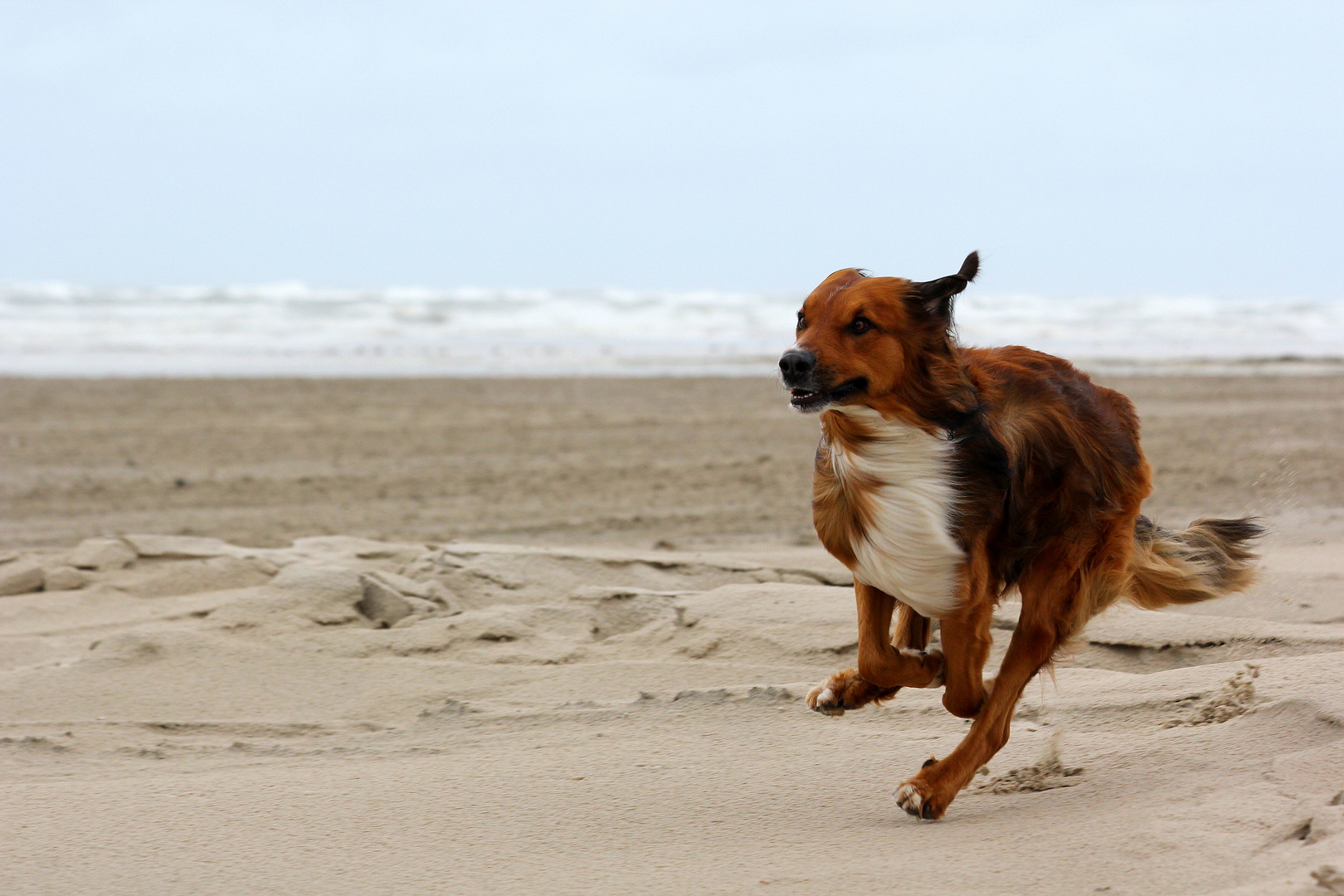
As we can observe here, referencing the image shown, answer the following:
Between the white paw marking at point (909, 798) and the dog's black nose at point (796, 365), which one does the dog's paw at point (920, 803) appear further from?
the dog's black nose at point (796, 365)

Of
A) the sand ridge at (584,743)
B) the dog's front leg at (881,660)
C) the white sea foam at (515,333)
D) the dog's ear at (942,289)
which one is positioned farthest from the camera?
the white sea foam at (515,333)

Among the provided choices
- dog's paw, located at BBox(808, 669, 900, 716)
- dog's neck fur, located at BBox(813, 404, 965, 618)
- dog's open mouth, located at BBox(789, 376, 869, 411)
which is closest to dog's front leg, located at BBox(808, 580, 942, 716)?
dog's paw, located at BBox(808, 669, 900, 716)

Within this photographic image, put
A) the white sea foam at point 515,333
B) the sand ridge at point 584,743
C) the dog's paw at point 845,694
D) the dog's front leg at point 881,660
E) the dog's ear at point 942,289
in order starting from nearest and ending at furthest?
the sand ridge at point 584,743 → the dog's ear at point 942,289 → the dog's front leg at point 881,660 → the dog's paw at point 845,694 → the white sea foam at point 515,333

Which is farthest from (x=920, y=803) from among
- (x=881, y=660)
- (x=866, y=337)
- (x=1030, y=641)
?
(x=866, y=337)

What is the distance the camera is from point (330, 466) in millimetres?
9781

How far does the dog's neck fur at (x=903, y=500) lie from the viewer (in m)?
2.93

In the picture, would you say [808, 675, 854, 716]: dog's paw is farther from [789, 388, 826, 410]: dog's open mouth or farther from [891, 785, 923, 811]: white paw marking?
[789, 388, 826, 410]: dog's open mouth

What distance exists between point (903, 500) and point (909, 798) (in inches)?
30.2

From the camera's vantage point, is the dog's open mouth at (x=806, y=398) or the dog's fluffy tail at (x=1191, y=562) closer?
the dog's open mouth at (x=806, y=398)

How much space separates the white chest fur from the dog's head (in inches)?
4.2

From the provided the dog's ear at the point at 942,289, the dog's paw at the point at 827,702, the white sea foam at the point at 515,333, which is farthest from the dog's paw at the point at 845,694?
the white sea foam at the point at 515,333

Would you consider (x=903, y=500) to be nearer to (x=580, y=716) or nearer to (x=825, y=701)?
(x=825, y=701)

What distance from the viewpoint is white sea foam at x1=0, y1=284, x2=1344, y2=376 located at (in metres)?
19.6

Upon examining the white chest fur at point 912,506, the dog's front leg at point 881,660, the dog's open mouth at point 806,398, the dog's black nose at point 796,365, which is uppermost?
the dog's black nose at point 796,365
